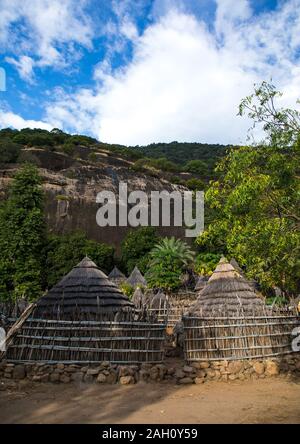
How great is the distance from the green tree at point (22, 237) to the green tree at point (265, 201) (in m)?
18.2

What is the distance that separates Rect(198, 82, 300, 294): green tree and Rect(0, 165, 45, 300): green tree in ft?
59.8

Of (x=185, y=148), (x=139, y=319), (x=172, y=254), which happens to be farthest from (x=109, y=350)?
(x=185, y=148)

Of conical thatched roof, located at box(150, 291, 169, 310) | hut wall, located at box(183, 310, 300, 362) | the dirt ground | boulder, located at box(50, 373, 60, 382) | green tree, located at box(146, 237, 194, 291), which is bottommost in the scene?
the dirt ground

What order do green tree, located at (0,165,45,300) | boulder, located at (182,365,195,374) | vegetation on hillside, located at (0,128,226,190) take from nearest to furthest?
boulder, located at (182,365,195,374)
green tree, located at (0,165,45,300)
vegetation on hillside, located at (0,128,226,190)

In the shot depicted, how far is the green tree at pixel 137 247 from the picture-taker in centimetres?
3369

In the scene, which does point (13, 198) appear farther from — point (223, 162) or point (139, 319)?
point (223, 162)

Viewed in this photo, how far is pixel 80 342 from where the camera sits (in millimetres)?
9922

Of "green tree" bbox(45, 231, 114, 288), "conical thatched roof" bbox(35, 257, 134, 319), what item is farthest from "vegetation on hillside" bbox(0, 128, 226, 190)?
"conical thatched roof" bbox(35, 257, 134, 319)

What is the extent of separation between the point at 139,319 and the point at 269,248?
4.26 meters

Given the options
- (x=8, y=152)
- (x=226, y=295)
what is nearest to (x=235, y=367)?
(x=226, y=295)

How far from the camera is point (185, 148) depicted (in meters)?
85.8

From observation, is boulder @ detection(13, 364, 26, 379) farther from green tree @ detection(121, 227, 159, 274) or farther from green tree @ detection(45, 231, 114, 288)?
green tree @ detection(121, 227, 159, 274)

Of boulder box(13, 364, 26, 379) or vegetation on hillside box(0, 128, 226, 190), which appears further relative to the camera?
vegetation on hillside box(0, 128, 226, 190)

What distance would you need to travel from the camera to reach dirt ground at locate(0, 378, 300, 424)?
272 inches
